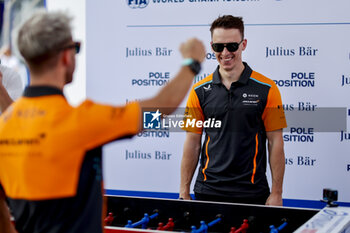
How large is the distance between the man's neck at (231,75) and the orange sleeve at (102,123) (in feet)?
5.81

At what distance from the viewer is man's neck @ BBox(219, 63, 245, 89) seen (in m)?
3.00

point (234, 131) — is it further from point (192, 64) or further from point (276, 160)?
point (192, 64)

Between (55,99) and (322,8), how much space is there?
2744 millimetres

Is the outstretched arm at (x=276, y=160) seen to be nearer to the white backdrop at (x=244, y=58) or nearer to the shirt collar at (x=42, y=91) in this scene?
the white backdrop at (x=244, y=58)

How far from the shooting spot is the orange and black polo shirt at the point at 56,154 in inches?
49.5

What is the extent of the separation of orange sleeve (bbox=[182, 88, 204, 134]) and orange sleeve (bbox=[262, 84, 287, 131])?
1.33 ft

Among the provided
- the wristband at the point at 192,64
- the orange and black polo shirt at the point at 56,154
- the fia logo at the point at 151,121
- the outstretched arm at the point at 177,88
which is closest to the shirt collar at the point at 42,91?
the orange and black polo shirt at the point at 56,154

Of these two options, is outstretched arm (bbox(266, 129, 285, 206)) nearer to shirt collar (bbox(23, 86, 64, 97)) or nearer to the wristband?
the wristband

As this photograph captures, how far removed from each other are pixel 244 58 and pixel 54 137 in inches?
104

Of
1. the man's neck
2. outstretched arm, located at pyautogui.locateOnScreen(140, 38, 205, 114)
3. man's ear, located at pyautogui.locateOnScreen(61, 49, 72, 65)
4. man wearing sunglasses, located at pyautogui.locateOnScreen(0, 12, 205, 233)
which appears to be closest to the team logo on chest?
the man's neck

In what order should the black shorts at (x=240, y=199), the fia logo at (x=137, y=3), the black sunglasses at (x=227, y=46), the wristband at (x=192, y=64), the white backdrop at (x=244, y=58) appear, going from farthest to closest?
1. the fia logo at (x=137, y=3)
2. the white backdrop at (x=244, y=58)
3. the black sunglasses at (x=227, y=46)
4. the black shorts at (x=240, y=199)
5. the wristband at (x=192, y=64)

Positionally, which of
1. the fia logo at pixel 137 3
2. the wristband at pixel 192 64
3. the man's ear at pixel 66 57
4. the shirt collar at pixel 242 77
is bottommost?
the shirt collar at pixel 242 77

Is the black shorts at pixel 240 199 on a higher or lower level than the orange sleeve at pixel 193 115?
lower

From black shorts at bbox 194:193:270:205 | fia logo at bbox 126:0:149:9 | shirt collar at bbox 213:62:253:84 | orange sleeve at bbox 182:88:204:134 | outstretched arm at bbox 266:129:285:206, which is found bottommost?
black shorts at bbox 194:193:270:205
